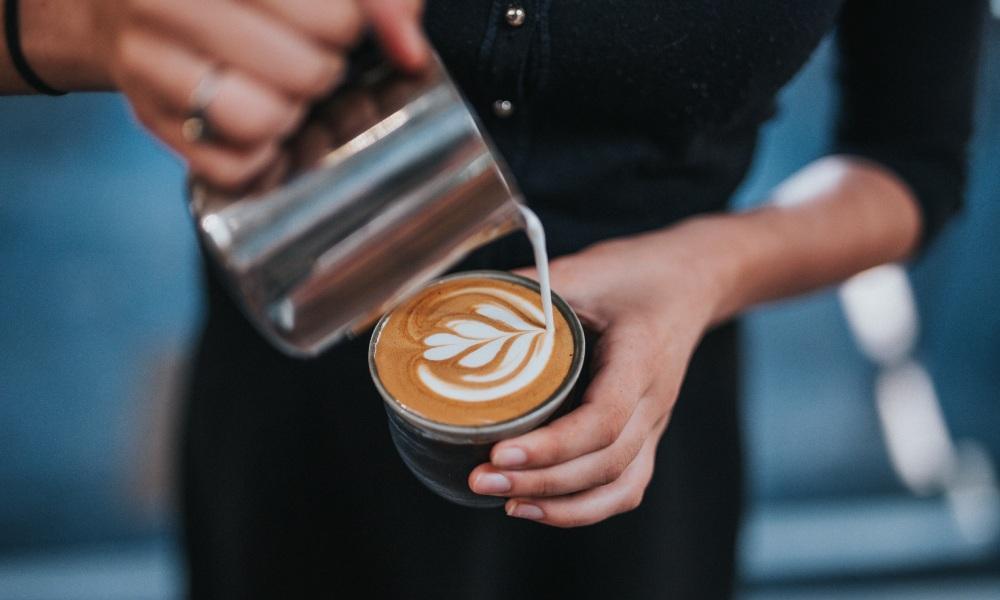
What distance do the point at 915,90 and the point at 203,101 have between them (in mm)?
957

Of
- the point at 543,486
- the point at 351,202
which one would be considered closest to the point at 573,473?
the point at 543,486

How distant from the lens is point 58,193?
2.56 meters

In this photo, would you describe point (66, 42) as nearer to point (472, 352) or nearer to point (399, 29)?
point (399, 29)

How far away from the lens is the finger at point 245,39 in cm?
48

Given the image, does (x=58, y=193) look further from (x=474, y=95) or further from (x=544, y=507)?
(x=544, y=507)

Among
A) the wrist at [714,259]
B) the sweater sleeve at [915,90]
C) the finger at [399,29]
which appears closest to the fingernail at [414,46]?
the finger at [399,29]

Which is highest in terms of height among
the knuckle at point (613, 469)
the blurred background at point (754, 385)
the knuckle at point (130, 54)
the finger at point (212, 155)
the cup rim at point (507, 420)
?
the knuckle at point (130, 54)

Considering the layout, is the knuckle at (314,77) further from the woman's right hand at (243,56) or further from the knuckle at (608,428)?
the knuckle at (608,428)

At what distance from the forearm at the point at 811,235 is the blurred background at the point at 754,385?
1.00 metres

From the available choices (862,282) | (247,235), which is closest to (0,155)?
(247,235)

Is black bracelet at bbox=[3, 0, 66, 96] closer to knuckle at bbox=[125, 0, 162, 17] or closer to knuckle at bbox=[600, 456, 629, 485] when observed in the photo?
knuckle at bbox=[125, 0, 162, 17]

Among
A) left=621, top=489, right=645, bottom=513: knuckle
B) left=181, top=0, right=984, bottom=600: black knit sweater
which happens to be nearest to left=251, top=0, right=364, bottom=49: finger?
left=181, top=0, right=984, bottom=600: black knit sweater

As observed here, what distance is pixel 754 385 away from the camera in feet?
8.23

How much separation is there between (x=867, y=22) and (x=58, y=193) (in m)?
2.41
